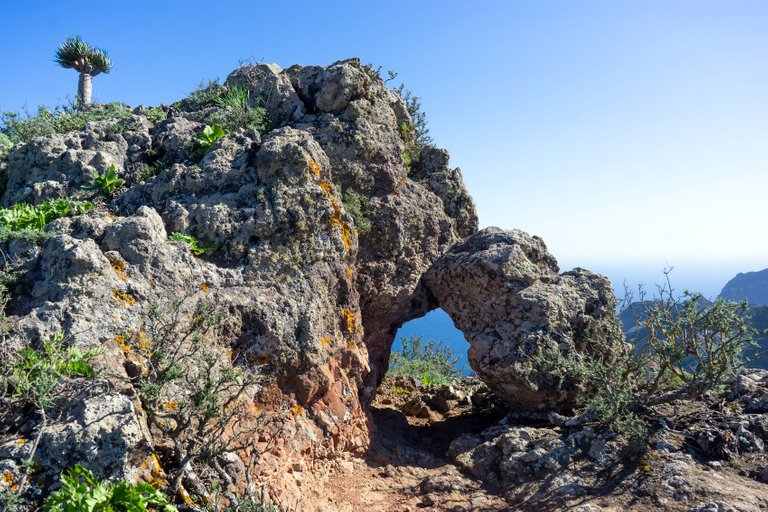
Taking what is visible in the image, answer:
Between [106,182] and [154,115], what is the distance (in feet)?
8.81

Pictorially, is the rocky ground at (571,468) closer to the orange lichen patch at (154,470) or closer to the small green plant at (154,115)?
the orange lichen patch at (154,470)

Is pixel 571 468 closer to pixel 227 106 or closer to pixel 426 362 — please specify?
pixel 227 106

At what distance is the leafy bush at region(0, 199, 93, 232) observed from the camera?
6957 millimetres

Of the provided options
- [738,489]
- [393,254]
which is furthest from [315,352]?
[738,489]

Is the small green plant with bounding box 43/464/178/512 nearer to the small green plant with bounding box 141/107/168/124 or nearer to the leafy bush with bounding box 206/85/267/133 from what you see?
the leafy bush with bounding box 206/85/267/133

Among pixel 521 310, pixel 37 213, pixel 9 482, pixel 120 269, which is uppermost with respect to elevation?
pixel 37 213

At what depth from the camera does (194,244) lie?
7137 mm

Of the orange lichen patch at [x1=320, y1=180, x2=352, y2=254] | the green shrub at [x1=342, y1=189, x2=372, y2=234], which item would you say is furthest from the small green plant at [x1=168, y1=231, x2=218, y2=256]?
the green shrub at [x1=342, y1=189, x2=372, y2=234]

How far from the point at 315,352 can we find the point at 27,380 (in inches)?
138

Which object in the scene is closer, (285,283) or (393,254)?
(285,283)

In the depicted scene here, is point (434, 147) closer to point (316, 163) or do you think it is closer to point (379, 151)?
point (379, 151)

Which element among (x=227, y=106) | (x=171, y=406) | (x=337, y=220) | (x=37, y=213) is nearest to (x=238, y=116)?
(x=227, y=106)

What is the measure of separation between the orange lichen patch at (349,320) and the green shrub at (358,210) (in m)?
1.67

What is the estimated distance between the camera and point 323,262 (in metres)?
7.89
